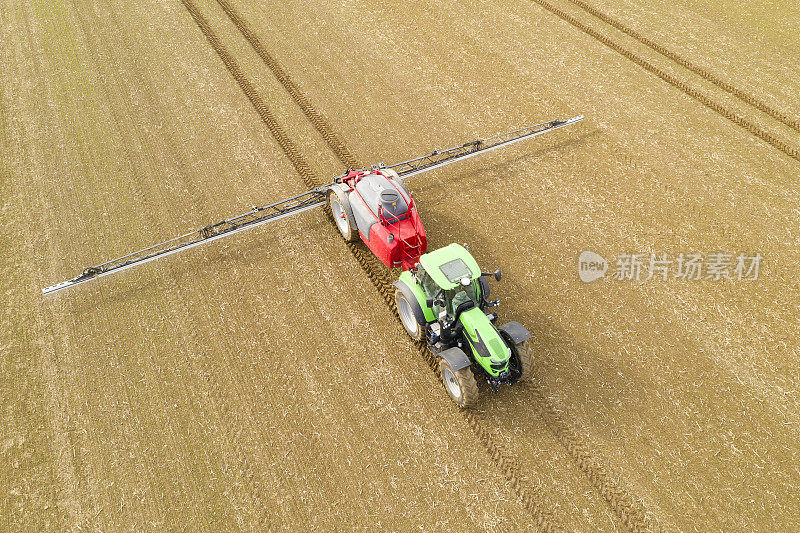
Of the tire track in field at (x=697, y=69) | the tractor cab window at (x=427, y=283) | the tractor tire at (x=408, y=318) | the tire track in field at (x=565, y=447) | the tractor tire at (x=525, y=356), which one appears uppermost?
the tire track in field at (x=697, y=69)

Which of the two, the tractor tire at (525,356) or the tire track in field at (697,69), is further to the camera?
the tire track in field at (697,69)

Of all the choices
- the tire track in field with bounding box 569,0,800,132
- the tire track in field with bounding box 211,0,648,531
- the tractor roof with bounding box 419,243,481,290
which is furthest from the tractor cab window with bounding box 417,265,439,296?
the tire track in field with bounding box 569,0,800,132

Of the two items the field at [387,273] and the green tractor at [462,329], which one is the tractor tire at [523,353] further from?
the field at [387,273]

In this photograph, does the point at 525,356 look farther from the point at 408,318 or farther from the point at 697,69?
the point at 697,69

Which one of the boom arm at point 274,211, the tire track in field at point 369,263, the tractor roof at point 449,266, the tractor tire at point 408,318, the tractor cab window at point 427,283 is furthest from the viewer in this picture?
the boom arm at point 274,211

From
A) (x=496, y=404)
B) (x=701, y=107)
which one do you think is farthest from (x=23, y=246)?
(x=701, y=107)

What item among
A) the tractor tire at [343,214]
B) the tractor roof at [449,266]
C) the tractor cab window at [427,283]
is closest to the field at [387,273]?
the tractor tire at [343,214]

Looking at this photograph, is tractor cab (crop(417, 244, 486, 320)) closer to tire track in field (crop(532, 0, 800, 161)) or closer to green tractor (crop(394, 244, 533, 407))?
green tractor (crop(394, 244, 533, 407))

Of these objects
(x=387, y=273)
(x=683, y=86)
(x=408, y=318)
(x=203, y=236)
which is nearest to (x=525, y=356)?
(x=408, y=318)
